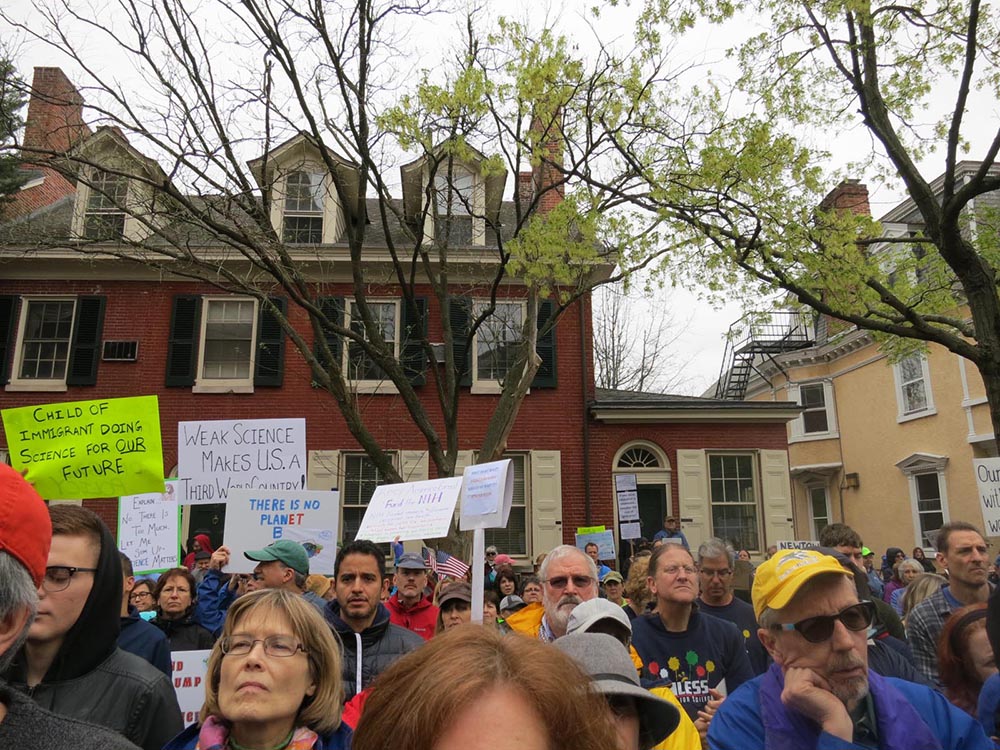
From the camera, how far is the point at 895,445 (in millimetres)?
22312

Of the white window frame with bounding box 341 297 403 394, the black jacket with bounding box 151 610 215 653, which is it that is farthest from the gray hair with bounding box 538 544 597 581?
the white window frame with bounding box 341 297 403 394

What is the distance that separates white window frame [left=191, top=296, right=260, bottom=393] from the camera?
16.1 meters

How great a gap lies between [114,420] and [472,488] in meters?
2.97

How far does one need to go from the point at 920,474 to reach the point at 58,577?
77.6 ft

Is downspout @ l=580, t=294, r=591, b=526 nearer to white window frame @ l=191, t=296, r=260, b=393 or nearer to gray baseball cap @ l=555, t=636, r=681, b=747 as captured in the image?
white window frame @ l=191, t=296, r=260, b=393

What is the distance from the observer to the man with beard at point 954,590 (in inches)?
173

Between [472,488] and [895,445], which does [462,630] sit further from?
[895,445]

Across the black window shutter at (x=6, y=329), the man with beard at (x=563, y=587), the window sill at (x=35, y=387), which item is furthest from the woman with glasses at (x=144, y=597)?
the black window shutter at (x=6, y=329)

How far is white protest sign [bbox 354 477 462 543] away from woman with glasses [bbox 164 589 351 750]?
2.60m

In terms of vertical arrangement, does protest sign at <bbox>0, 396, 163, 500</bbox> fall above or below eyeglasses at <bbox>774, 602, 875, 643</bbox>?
above

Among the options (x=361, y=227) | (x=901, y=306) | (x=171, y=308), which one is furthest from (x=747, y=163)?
(x=171, y=308)

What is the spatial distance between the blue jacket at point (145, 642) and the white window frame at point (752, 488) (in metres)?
14.3

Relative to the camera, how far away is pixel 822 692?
80.5 inches

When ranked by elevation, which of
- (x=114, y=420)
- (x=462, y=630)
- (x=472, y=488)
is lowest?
(x=462, y=630)
